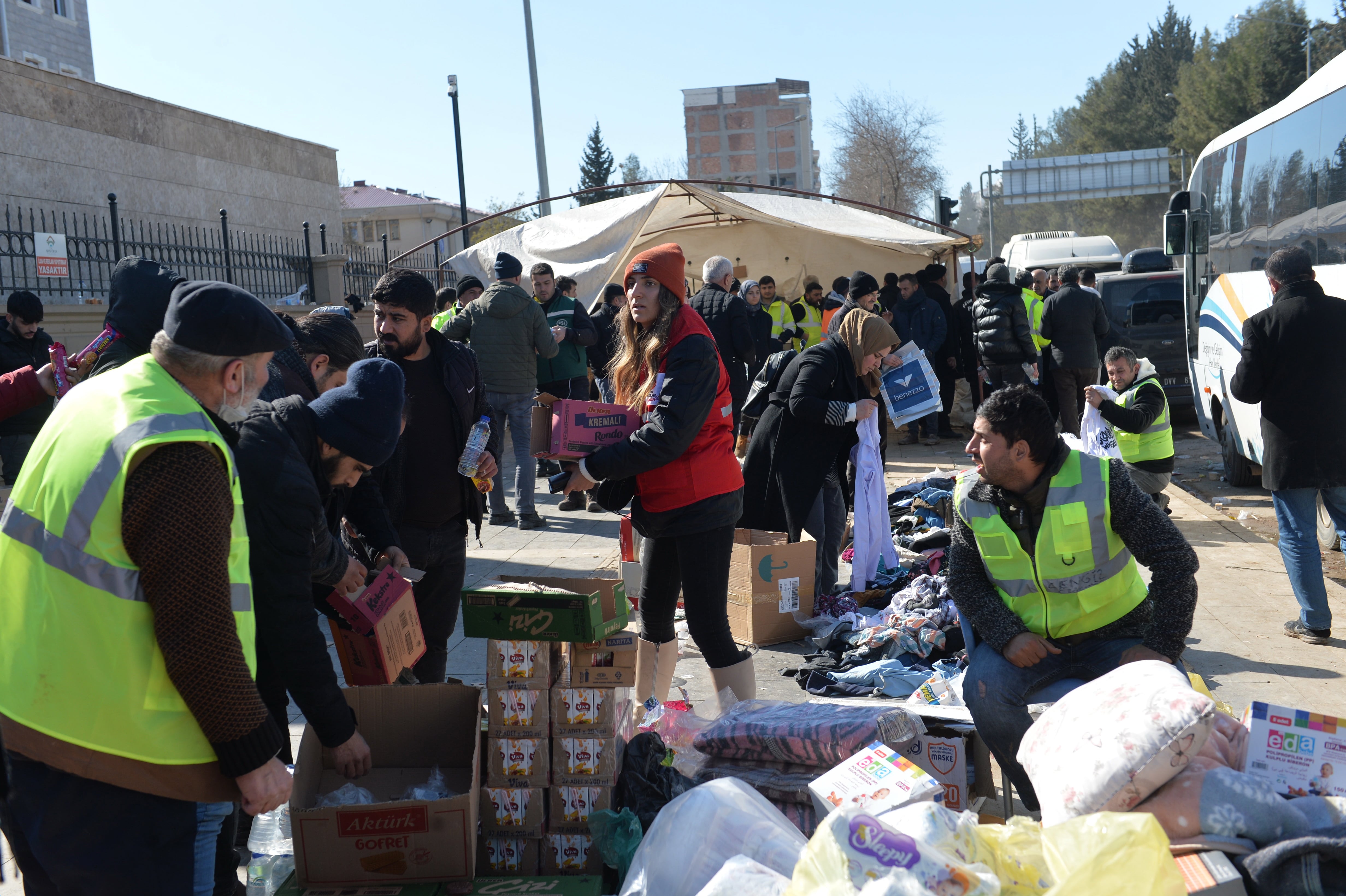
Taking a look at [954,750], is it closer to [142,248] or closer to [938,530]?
[938,530]

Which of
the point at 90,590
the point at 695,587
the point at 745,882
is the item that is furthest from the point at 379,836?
the point at 695,587

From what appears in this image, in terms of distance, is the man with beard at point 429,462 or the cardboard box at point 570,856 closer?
the cardboard box at point 570,856

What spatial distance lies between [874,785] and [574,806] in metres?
1.02

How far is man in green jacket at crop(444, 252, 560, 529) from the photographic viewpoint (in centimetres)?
842

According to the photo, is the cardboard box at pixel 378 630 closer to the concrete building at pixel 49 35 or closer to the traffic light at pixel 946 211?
the traffic light at pixel 946 211

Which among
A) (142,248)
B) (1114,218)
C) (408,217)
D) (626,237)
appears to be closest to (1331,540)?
(626,237)

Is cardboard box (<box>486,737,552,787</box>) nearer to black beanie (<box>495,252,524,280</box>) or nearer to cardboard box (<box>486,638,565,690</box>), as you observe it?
cardboard box (<box>486,638,565,690</box>)

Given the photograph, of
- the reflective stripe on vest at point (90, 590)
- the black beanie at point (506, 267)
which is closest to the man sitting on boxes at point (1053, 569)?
the reflective stripe on vest at point (90, 590)

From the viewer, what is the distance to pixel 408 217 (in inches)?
2131

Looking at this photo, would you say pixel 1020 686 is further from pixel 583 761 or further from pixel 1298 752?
pixel 583 761

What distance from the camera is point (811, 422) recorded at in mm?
5605

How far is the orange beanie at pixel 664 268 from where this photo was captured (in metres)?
3.76

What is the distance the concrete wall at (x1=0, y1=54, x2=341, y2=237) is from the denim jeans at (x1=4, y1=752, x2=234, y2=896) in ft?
62.1

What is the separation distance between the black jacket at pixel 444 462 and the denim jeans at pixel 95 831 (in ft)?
5.25
